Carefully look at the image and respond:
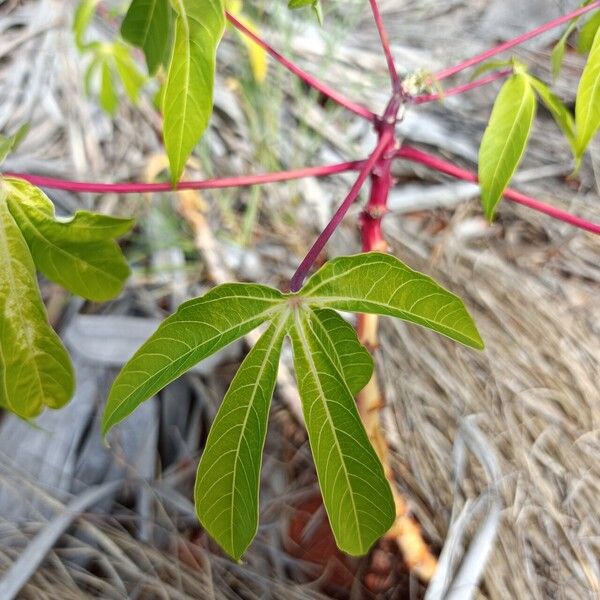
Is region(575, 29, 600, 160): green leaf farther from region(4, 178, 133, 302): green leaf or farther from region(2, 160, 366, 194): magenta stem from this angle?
region(4, 178, 133, 302): green leaf

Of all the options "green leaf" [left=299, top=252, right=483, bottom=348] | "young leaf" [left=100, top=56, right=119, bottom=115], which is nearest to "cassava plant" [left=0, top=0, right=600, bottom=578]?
"green leaf" [left=299, top=252, right=483, bottom=348]

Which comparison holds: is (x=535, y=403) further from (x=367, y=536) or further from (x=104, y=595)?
(x=104, y=595)

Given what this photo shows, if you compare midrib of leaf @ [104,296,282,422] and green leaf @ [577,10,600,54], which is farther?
green leaf @ [577,10,600,54]

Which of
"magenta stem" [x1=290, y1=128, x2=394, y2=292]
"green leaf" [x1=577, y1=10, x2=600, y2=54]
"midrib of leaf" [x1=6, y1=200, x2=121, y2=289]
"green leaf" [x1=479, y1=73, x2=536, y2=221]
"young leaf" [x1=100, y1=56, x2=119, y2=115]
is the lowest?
"midrib of leaf" [x1=6, y1=200, x2=121, y2=289]

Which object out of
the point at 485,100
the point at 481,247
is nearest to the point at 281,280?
the point at 481,247

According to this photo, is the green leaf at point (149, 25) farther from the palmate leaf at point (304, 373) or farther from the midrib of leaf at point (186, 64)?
the palmate leaf at point (304, 373)

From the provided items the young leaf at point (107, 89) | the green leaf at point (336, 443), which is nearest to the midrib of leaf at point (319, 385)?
the green leaf at point (336, 443)

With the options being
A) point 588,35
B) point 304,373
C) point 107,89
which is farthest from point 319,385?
point 107,89

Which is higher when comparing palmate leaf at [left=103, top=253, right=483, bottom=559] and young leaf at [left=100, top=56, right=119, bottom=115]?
young leaf at [left=100, top=56, right=119, bottom=115]
